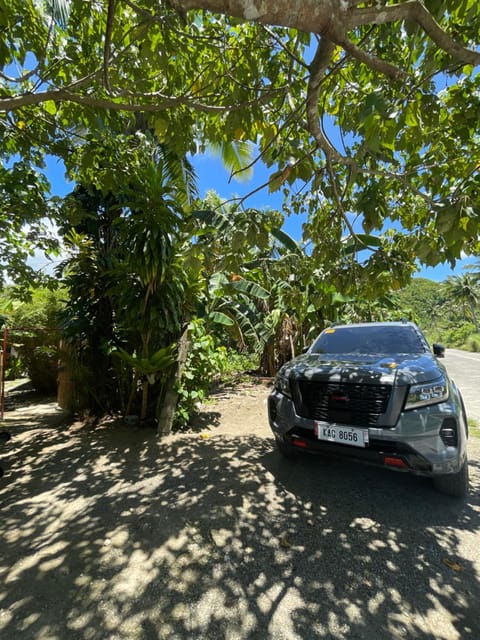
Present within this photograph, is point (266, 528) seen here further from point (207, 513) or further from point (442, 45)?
point (442, 45)

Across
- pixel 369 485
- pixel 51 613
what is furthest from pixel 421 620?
pixel 51 613

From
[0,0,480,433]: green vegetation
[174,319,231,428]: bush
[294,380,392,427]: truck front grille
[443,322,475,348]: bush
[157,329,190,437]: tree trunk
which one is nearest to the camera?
[0,0,480,433]: green vegetation

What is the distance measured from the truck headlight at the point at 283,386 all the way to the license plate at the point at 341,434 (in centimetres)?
49

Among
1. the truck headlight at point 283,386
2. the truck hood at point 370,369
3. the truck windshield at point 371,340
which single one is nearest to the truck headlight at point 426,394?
the truck hood at point 370,369

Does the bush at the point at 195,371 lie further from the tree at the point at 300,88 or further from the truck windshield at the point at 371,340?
the tree at the point at 300,88

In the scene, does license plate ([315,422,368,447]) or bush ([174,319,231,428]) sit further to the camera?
bush ([174,319,231,428])

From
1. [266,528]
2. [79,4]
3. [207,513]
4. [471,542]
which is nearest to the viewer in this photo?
[471,542]

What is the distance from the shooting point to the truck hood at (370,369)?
2813 millimetres

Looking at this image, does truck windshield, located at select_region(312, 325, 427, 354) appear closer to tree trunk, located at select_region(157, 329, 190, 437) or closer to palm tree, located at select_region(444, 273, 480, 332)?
tree trunk, located at select_region(157, 329, 190, 437)

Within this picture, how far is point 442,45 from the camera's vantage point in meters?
1.80

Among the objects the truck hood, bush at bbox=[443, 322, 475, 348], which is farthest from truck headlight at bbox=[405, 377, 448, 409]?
bush at bbox=[443, 322, 475, 348]

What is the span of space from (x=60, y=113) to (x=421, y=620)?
20.8 ft

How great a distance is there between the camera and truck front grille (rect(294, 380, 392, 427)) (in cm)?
280

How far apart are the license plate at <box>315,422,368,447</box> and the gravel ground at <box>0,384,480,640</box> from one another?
2.07 feet
